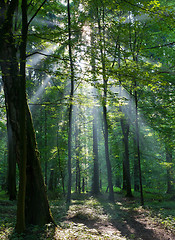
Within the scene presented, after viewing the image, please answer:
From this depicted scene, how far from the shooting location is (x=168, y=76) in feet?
36.8

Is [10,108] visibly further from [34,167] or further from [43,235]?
[43,235]

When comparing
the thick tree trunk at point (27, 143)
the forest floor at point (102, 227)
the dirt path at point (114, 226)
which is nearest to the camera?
the forest floor at point (102, 227)

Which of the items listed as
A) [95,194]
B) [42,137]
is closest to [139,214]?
[95,194]

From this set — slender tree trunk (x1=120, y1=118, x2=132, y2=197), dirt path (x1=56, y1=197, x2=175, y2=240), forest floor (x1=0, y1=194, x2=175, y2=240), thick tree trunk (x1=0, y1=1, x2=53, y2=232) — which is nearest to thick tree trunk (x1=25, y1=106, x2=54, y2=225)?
thick tree trunk (x1=0, y1=1, x2=53, y2=232)

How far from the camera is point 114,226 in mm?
6809

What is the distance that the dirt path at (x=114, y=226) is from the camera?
16.6 ft

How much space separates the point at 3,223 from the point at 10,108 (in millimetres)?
3552

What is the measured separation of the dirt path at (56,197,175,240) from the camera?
5065 millimetres

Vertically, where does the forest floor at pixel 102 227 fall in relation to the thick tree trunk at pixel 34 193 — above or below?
below

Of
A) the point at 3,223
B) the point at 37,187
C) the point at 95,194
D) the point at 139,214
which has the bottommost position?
the point at 95,194

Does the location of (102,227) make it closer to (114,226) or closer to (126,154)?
(114,226)

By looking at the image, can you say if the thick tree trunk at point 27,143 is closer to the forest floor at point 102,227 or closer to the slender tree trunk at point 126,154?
the forest floor at point 102,227

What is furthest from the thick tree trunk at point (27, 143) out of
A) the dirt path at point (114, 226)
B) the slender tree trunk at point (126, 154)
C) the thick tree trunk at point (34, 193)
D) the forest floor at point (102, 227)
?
the slender tree trunk at point (126, 154)

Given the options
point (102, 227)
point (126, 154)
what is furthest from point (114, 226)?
point (126, 154)
